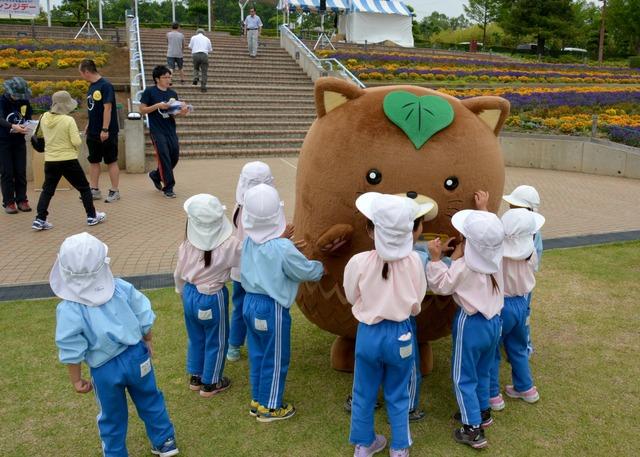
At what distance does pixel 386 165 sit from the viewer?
12.3 ft

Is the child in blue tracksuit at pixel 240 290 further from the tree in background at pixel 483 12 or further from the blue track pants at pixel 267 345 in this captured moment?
the tree in background at pixel 483 12

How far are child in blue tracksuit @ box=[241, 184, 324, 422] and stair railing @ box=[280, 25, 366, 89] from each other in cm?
Answer: 1356

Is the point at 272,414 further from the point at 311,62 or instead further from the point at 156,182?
the point at 311,62

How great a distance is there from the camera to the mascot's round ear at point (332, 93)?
398cm

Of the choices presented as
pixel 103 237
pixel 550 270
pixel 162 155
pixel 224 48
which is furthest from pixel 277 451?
pixel 224 48

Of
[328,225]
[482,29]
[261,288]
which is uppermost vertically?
[482,29]

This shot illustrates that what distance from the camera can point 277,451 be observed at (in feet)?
11.6

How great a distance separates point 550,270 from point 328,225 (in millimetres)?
3993

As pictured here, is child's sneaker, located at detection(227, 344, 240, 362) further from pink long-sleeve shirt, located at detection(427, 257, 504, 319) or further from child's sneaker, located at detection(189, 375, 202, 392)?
pink long-sleeve shirt, located at detection(427, 257, 504, 319)

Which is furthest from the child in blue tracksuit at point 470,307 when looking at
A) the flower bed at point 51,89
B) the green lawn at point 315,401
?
the flower bed at point 51,89

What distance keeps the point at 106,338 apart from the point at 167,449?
852 millimetres

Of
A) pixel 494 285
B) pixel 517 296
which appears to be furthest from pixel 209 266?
pixel 517 296

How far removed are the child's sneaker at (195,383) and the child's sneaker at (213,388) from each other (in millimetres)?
55

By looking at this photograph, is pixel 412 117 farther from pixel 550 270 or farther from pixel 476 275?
pixel 550 270
